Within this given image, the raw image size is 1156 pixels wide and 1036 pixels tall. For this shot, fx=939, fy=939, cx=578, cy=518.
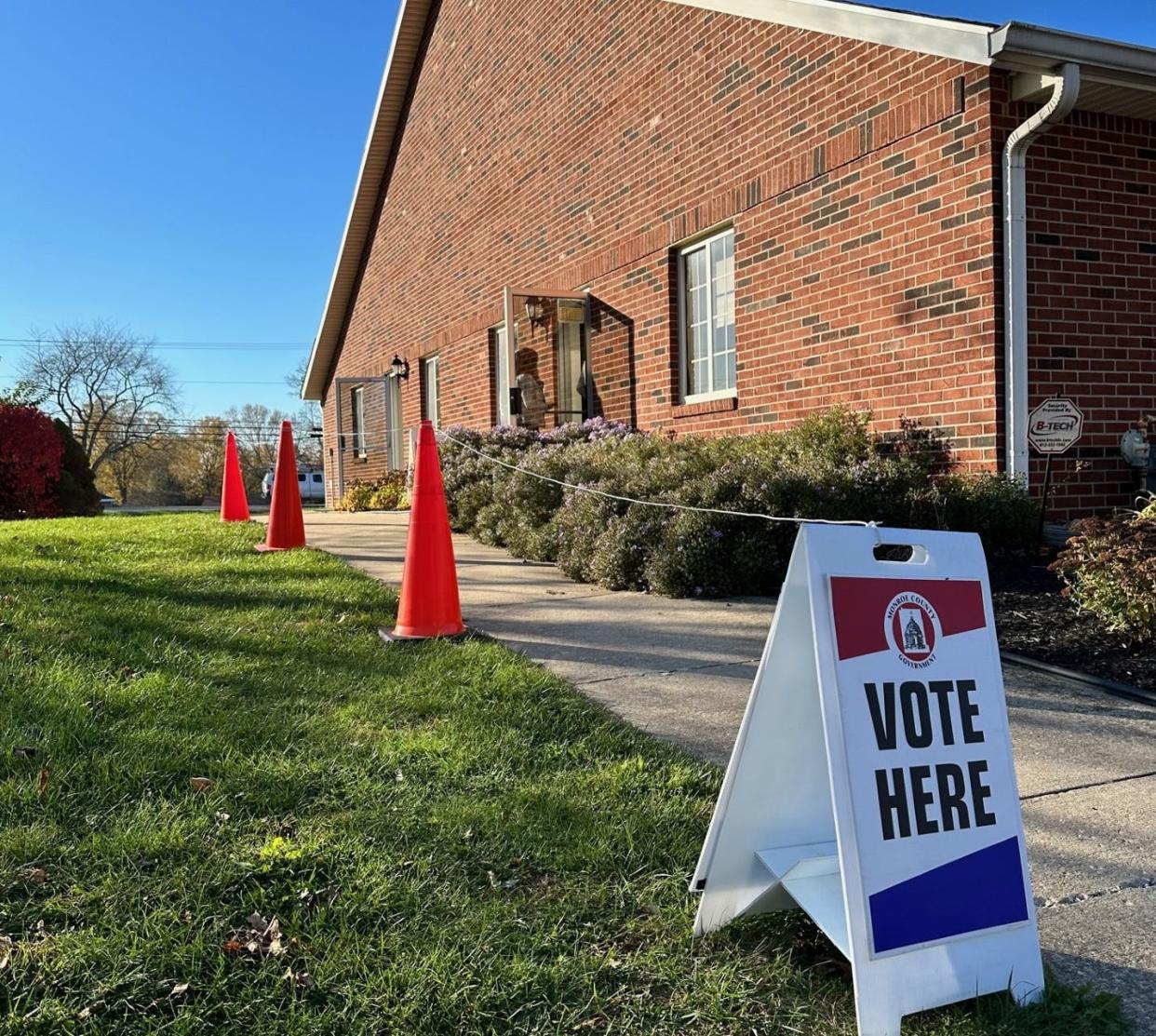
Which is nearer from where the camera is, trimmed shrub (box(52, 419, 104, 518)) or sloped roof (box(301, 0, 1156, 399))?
sloped roof (box(301, 0, 1156, 399))

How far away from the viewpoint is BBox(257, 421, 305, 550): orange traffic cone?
8086mm

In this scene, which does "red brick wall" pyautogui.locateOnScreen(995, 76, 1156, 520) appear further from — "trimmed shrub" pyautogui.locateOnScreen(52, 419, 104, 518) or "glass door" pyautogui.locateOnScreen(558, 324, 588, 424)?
"trimmed shrub" pyautogui.locateOnScreen(52, 419, 104, 518)

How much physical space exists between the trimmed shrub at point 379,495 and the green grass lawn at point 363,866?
12000 millimetres

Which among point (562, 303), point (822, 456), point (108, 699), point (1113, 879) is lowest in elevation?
point (1113, 879)

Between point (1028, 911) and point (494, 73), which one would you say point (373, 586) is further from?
point (494, 73)

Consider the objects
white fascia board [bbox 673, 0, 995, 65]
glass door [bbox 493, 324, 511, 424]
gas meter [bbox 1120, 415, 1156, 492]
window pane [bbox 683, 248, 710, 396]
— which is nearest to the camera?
white fascia board [bbox 673, 0, 995, 65]

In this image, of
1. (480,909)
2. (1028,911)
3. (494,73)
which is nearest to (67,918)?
(480,909)

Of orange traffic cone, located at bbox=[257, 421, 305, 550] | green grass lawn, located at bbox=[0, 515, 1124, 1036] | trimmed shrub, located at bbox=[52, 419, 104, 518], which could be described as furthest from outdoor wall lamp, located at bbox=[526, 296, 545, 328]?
green grass lawn, located at bbox=[0, 515, 1124, 1036]

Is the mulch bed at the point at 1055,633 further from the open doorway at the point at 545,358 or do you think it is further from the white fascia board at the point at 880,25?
the open doorway at the point at 545,358

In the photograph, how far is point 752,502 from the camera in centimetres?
627

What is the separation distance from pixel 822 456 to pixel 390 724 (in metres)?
4.15

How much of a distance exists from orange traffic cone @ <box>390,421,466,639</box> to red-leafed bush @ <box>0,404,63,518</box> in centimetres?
1149

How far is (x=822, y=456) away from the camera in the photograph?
262 inches

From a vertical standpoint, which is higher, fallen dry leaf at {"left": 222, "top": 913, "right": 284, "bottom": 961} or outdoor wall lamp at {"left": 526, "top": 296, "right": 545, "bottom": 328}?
outdoor wall lamp at {"left": 526, "top": 296, "right": 545, "bottom": 328}
